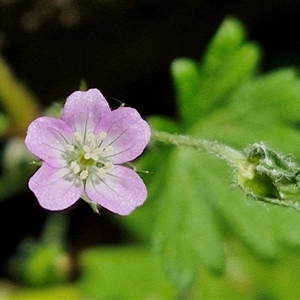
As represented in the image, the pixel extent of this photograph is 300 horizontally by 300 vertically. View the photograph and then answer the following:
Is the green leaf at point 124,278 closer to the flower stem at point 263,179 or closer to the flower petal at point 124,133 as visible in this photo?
the flower petal at point 124,133

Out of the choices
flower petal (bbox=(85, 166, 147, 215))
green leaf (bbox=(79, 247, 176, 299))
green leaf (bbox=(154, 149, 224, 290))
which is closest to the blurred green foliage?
green leaf (bbox=(154, 149, 224, 290))

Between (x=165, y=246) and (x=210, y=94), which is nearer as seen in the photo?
(x=165, y=246)

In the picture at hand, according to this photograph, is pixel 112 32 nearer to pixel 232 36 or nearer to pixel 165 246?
pixel 232 36

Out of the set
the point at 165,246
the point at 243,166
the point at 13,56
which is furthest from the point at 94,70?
the point at 243,166

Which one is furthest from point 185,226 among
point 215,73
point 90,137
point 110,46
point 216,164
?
point 110,46

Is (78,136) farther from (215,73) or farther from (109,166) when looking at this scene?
(215,73)

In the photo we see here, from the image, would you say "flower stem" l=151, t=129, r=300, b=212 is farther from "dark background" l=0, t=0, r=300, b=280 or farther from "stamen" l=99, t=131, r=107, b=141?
"dark background" l=0, t=0, r=300, b=280
